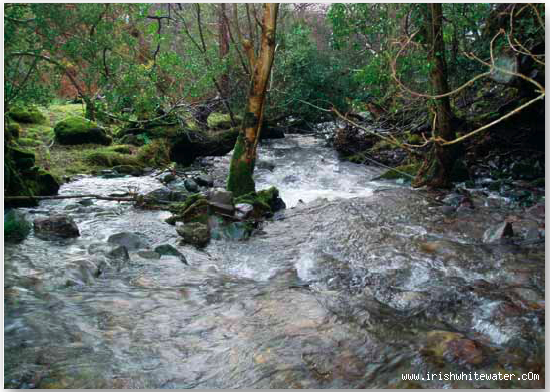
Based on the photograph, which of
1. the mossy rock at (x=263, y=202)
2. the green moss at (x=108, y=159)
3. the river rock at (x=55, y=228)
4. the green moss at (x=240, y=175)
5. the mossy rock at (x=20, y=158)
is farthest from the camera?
the green moss at (x=108, y=159)

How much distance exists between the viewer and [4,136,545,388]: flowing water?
311 cm

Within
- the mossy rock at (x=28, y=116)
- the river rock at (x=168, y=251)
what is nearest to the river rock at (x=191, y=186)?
the river rock at (x=168, y=251)

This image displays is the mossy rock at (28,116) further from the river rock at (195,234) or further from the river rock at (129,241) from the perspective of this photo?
the river rock at (195,234)

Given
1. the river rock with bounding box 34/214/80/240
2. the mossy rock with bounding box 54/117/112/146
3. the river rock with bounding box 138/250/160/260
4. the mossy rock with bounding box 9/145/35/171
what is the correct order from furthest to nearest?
1. the mossy rock with bounding box 54/117/112/146
2. the mossy rock with bounding box 9/145/35/171
3. the river rock with bounding box 34/214/80/240
4. the river rock with bounding box 138/250/160/260

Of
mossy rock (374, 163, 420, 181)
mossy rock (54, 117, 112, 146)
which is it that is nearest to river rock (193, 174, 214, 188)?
mossy rock (374, 163, 420, 181)

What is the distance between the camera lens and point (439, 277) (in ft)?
15.6

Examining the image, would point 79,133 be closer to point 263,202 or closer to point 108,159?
point 108,159

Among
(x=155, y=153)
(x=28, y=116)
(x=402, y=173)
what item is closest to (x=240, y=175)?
(x=402, y=173)

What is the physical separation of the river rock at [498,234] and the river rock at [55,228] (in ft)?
17.6

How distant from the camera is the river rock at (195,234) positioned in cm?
617

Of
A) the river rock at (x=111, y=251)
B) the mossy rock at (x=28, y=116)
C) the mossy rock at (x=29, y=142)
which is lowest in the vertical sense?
the river rock at (x=111, y=251)

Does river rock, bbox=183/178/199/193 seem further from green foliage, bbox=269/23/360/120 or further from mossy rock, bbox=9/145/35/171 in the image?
green foliage, bbox=269/23/360/120

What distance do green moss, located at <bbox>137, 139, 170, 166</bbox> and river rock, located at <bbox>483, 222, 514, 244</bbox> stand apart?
332 inches

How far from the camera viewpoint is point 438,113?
28.4ft
